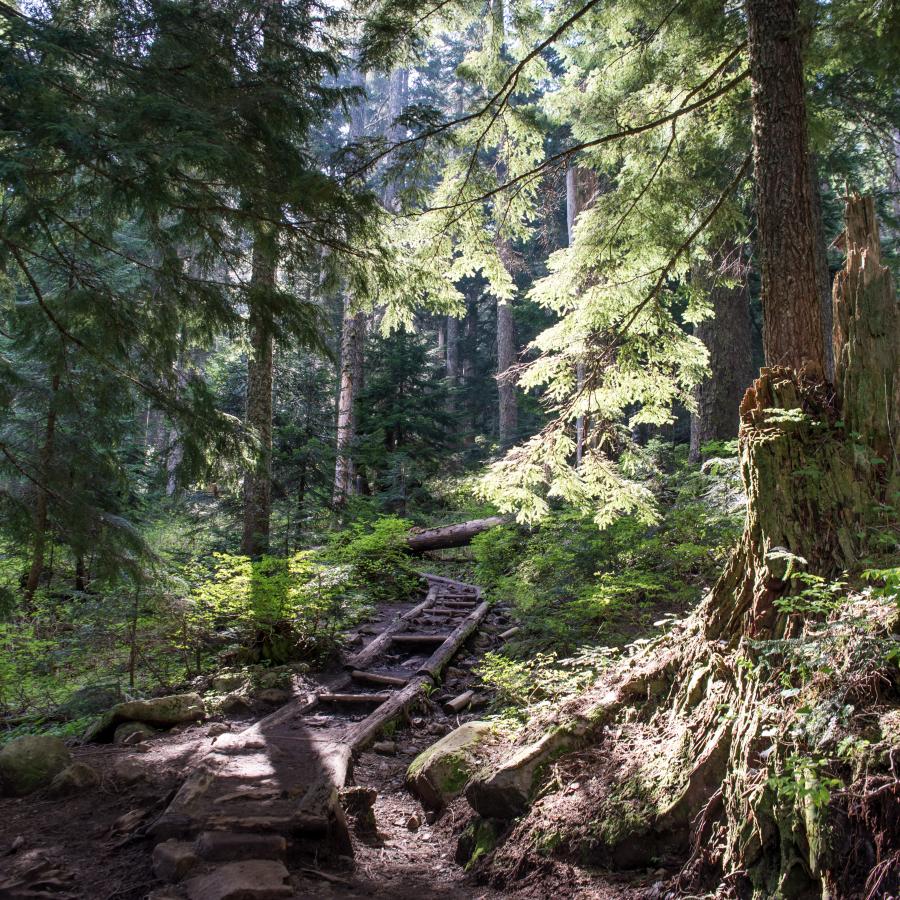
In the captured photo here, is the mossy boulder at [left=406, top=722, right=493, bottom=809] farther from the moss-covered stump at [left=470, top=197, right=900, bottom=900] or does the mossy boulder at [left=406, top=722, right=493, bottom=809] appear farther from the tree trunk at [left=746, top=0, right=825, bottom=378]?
A: the tree trunk at [left=746, top=0, right=825, bottom=378]

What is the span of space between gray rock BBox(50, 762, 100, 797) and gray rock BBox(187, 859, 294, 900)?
2004mm

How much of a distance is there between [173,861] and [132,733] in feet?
9.37

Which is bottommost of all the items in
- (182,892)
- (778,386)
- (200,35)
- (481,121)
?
(182,892)

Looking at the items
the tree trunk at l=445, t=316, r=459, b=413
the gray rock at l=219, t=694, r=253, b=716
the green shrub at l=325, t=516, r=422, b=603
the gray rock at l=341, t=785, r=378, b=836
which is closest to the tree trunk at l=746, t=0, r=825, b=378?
the gray rock at l=341, t=785, r=378, b=836

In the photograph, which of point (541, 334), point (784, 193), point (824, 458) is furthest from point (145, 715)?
point (784, 193)

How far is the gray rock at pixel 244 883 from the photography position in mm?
3270

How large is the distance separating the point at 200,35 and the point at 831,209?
1596cm

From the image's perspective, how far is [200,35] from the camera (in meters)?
5.93

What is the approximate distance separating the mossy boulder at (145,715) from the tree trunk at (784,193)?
6277 millimetres

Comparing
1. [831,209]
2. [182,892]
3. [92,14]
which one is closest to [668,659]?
[182,892]

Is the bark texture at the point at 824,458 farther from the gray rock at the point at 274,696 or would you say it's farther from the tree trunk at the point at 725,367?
the tree trunk at the point at 725,367

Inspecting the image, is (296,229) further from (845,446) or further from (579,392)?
(845,446)

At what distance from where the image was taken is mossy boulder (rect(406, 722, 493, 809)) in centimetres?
498

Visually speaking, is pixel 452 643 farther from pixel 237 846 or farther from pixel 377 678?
pixel 237 846
